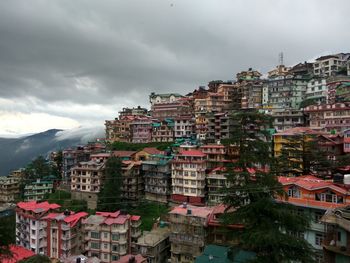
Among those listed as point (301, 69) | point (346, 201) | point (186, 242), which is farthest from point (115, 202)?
point (301, 69)

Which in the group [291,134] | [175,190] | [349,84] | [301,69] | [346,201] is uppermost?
[301,69]

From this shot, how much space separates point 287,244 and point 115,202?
121 feet

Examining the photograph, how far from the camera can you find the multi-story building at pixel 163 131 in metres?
69.6

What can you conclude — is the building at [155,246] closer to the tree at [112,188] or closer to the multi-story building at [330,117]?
the tree at [112,188]

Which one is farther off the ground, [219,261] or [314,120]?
[314,120]

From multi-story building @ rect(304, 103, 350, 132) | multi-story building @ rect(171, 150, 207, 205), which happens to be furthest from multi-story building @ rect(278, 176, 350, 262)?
multi-story building @ rect(304, 103, 350, 132)

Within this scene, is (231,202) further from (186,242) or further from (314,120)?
(314,120)

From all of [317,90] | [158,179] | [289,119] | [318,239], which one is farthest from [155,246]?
[317,90]

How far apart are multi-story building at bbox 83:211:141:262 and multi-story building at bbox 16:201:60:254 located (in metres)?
6.80

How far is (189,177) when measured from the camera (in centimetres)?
4425

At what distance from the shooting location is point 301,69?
A: 3393 inches

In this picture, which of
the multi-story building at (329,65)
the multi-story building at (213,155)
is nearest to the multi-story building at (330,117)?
the multi-story building at (213,155)

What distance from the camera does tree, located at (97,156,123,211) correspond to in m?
44.9

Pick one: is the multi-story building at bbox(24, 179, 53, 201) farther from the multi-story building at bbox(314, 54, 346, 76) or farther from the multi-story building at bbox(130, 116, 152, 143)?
the multi-story building at bbox(314, 54, 346, 76)
